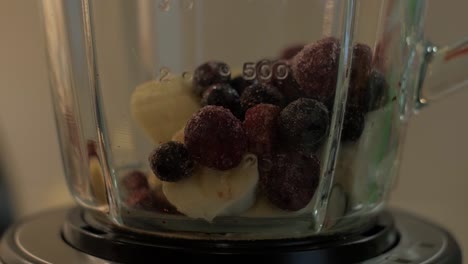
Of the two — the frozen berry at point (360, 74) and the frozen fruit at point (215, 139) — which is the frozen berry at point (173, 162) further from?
the frozen berry at point (360, 74)

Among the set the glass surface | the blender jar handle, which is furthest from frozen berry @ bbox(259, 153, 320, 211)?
the blender jar handle

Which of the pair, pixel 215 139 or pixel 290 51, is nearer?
pixel 215 139

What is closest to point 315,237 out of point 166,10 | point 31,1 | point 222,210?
point 222,210

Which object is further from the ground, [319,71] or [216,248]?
[319,71]

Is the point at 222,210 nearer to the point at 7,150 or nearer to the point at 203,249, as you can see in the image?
the point at 203,249

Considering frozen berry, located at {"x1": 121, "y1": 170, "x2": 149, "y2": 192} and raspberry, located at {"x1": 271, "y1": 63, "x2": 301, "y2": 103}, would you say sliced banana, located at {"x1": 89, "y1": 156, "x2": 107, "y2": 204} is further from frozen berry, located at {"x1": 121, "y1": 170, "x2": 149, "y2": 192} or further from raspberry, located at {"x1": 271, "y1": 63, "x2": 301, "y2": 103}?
raspberry, located at {"x1": 271, "y1": 63, "x2": 301, "y2": 103}

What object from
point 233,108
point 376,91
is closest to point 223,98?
point 233,108

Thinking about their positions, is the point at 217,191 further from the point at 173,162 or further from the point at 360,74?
the point at 360,74

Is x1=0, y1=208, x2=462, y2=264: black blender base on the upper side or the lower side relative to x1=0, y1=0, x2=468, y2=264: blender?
lower
